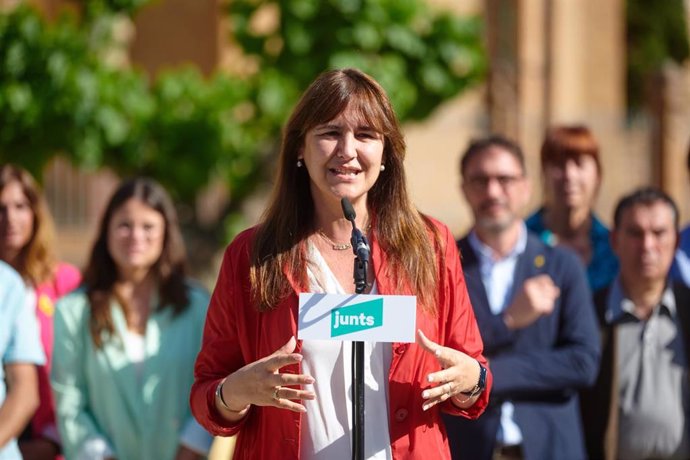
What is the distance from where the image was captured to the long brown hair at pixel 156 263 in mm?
4965

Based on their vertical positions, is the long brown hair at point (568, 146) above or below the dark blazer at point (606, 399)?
above

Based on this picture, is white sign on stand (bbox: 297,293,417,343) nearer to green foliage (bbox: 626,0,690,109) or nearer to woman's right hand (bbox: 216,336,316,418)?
woman's right hand (bbox: 216,336,316,418)

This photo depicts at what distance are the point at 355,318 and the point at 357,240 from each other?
8.5 inches

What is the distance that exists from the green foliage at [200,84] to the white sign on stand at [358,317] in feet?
18.6

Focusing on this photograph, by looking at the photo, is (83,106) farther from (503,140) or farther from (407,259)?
(407,259)

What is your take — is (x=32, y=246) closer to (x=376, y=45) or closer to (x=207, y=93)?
(x=207, y=93)

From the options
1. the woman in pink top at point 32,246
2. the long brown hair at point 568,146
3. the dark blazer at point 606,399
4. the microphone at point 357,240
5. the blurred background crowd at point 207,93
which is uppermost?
the blurred background crowd at point 207,93

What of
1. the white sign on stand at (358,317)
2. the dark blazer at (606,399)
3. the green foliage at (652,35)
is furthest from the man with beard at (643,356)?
the green foliage at (652,35)

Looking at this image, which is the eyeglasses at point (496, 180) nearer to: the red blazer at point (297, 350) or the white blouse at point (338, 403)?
the red blazer at point (297, 350)

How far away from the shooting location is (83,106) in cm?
823

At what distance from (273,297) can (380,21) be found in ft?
19.6

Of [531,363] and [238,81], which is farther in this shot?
[238,81]

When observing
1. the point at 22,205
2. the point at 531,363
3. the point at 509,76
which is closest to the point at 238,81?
the point at 22,205

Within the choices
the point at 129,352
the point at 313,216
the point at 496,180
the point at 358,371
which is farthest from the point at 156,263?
the point at 358,371
